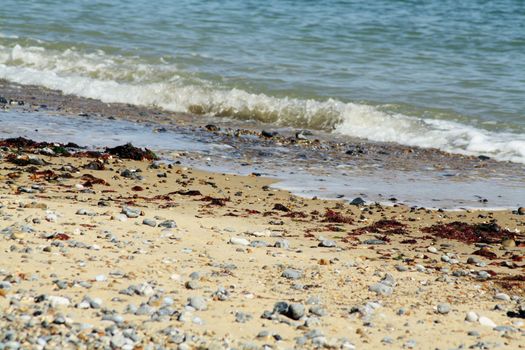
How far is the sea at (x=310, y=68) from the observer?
13312mm

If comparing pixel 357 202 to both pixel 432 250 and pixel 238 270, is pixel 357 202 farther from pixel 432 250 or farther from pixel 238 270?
pixel 238 270

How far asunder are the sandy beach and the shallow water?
593mm

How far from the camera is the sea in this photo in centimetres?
1331

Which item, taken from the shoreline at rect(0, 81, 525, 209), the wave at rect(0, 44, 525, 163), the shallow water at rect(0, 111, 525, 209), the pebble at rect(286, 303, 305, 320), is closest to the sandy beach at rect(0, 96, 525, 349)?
the pebble at rect(286, 303, 305, 320)

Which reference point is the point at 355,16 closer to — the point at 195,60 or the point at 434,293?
the point at 195,60

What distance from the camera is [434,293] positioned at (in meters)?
6.67

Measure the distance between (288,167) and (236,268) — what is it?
4.77m

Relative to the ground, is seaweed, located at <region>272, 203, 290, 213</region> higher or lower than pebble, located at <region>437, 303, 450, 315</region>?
lower

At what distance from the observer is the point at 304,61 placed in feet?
63.9

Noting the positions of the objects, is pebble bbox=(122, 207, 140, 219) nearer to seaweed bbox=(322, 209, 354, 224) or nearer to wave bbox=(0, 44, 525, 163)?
seaweed bbox=(322, 209, 354, 224)

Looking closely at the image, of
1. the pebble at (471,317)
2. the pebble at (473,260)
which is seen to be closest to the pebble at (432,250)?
the pebble at (473,260)

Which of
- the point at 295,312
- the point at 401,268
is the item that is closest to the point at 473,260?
the point at 401,268

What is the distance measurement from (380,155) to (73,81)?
23.5ft

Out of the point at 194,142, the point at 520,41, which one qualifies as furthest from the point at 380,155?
the point at 520,41
